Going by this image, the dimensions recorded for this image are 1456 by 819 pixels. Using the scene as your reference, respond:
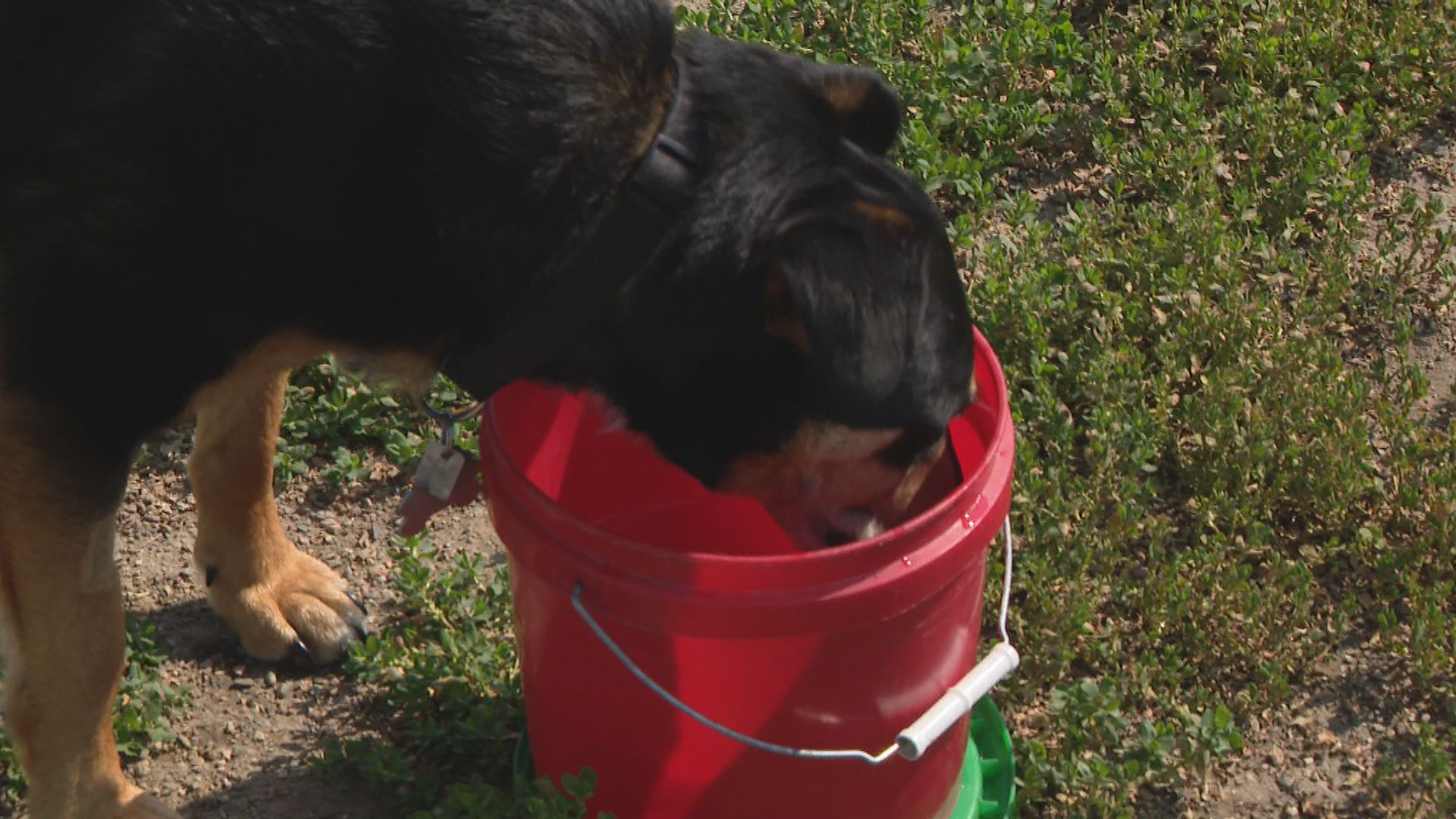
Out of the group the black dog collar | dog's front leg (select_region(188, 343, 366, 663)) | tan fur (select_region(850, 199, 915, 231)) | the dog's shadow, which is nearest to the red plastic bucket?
the black dog collar

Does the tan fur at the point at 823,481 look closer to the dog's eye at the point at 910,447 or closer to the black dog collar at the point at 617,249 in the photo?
the dog's eye at the point at 910,447

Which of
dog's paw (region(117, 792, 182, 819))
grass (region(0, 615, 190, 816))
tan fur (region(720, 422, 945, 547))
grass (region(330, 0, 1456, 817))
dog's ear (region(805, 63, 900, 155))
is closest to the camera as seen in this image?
tan fur (region(720, 422, 945, 547))

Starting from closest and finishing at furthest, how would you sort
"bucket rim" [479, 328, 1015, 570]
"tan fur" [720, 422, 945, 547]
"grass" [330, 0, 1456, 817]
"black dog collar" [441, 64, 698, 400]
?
"bucket rim" [479, 328, 1015, 570] → "black dog collar" [441, 64, 698, 400] → "tan fur" [720, 422, 945, 547] → "grass" [330, 0, 1456, 817]

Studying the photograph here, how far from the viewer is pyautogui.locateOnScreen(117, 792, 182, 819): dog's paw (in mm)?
3316

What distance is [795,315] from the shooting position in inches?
107

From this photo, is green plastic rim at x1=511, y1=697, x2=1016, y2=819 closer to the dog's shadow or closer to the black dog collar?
the dog's shadow

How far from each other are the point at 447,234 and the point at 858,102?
2.58 feet

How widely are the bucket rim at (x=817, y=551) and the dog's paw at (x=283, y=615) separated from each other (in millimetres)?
1005

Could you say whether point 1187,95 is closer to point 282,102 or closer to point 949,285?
point 949,285

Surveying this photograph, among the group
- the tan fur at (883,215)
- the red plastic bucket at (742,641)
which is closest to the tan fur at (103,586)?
the red plastic bucket at (742,641)

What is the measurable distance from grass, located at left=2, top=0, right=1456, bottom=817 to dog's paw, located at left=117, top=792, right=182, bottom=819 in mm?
355

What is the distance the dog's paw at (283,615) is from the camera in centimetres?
377

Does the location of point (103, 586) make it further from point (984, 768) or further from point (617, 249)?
point (984, 768)

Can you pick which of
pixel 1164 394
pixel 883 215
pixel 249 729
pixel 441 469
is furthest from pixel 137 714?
pixel 1164 394
